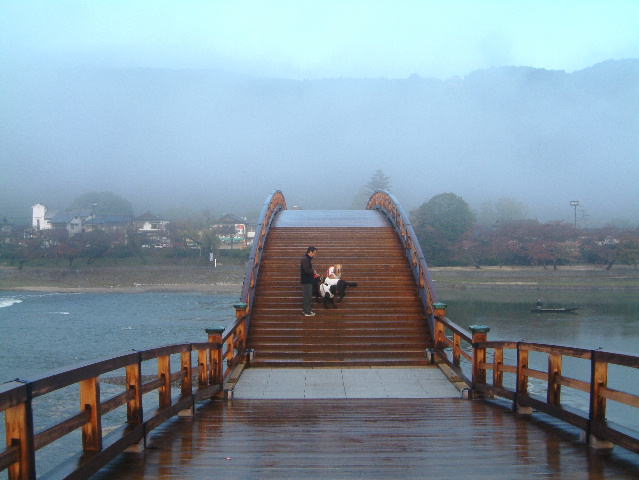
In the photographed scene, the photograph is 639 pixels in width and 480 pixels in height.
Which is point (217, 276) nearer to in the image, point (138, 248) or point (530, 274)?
point (138, 248)

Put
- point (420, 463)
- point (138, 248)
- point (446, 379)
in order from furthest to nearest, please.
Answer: point (138, 248), point (446, 379), point (420, 463)

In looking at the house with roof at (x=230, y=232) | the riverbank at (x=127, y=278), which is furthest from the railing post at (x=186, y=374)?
the house with roof at (x=230, y=232)

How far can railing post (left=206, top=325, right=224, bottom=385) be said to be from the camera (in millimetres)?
7395

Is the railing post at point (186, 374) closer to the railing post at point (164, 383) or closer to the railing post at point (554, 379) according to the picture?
the railing post at point (164, 383)

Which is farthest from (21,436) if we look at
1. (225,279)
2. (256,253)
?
(225,279)

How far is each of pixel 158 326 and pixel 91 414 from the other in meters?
30.5

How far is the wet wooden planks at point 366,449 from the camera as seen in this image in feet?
13.1

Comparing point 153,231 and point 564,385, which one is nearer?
A: point 564,385

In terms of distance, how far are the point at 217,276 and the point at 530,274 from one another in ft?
95.2

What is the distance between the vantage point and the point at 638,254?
2148 inches

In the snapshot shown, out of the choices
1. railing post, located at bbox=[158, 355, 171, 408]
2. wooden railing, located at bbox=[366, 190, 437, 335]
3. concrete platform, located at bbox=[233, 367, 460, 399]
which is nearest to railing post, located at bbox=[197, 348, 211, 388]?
concrete platform, located at bbox=[233, 367, 460, 399]

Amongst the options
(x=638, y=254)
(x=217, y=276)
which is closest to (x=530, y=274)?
(x=638, y=254)

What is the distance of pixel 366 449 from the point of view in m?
4.66

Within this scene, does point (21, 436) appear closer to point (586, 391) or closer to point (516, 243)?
point (586, 391)
